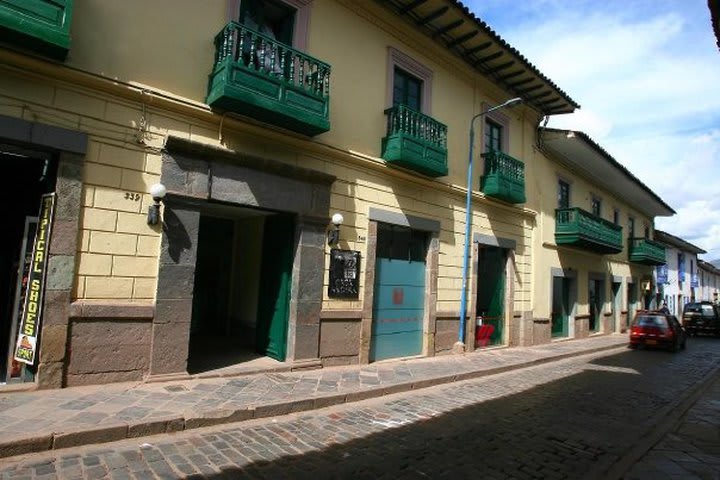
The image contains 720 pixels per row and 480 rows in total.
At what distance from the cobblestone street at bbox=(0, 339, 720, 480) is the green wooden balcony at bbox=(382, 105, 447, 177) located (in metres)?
4.79

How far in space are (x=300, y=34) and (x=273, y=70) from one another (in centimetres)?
149

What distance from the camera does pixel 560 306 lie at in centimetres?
1764

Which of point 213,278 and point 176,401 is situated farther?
point 213,278

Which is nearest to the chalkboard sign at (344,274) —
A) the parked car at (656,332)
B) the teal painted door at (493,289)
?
the teal painted door at (493,289)

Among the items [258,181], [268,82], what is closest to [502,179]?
[258,181]

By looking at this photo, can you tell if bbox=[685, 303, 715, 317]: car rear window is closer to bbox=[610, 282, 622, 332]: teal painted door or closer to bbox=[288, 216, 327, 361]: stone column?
bbox=[610, 282, 622, 332]: teal painted door

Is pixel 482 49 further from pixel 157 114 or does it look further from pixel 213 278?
pixel 213 278

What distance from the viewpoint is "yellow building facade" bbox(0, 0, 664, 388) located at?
605cm

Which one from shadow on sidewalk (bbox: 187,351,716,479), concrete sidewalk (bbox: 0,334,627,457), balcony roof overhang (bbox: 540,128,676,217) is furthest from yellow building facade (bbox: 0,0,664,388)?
shadow on sidewalk (bbox: 187,351,716,479)

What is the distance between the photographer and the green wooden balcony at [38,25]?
5258mm

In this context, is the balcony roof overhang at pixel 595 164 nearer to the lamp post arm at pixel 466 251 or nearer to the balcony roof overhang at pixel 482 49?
the balcony roof overhang at pixel 482 49

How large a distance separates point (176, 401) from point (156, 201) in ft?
9.63

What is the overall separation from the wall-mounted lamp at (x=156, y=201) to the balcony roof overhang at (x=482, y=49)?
6568 mm

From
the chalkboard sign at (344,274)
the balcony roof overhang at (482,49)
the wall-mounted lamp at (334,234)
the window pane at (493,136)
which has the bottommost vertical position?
the chalkboard sign at (344,274)
